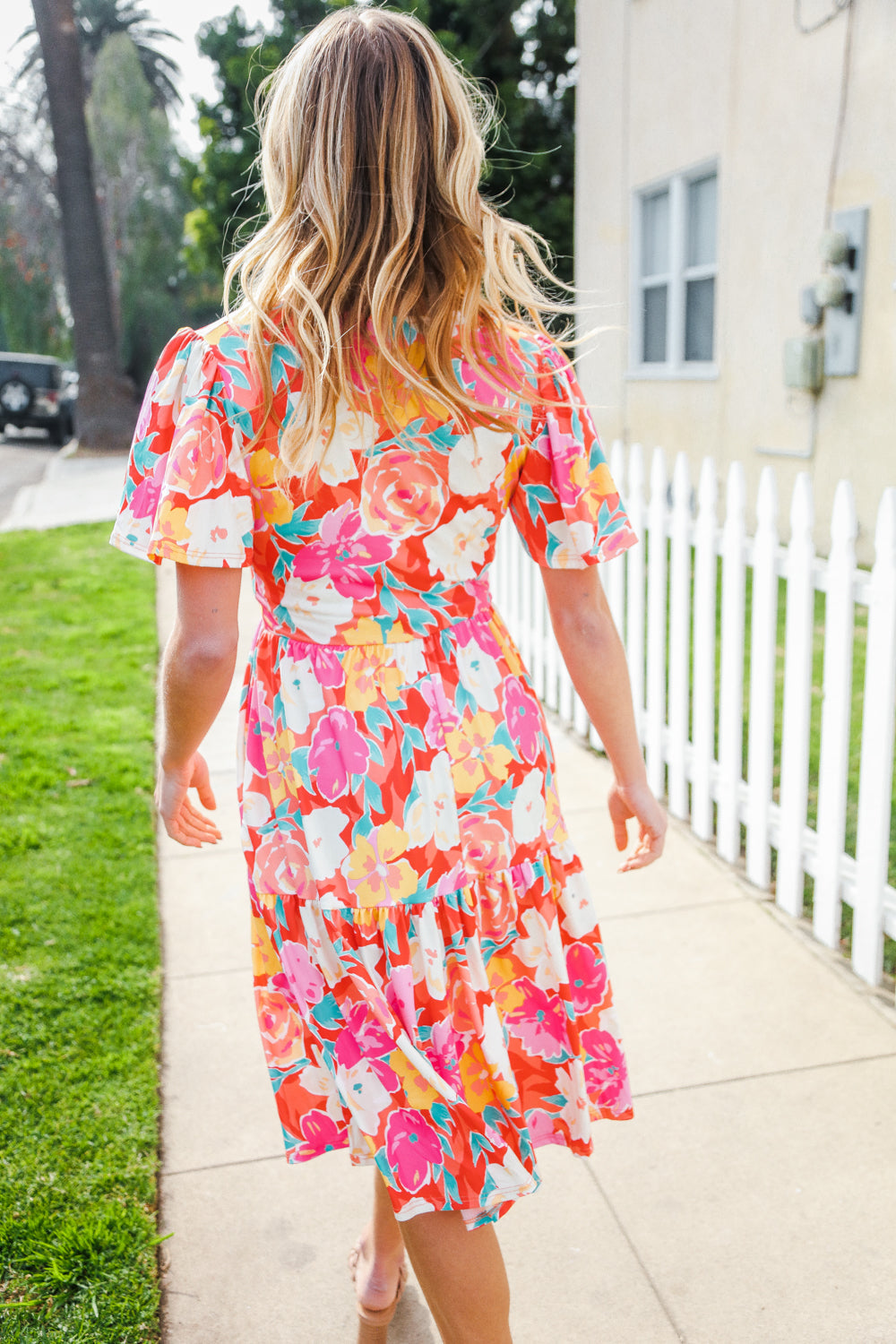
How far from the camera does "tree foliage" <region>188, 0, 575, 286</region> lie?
625 inches

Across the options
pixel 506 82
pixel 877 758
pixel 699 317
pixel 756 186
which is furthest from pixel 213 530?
A: pixel 506 82

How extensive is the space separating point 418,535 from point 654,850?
708mm

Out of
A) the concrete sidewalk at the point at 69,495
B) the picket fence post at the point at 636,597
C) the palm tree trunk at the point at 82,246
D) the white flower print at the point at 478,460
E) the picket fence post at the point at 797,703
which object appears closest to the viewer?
the white flower print at the point at 478,460

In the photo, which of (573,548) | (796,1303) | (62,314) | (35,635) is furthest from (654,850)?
(62,314)

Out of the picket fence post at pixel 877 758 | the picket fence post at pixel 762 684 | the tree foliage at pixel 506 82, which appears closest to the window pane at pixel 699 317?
the tree foliage at pixel 506 82

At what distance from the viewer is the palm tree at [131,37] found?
118 ft

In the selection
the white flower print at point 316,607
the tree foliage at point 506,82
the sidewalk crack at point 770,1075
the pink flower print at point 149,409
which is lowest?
the sidewalk crack at point 770,1075

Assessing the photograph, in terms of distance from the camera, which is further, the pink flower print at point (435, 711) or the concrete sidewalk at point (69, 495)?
the concrete sidewalk at point (69, 495)

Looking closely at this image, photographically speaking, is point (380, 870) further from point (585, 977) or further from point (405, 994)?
point (585, 977)

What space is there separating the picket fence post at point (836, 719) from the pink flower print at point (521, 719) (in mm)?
1696

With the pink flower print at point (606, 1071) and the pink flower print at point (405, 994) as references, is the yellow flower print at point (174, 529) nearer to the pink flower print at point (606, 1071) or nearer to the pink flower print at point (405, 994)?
the pink flower print at point (405, 994)

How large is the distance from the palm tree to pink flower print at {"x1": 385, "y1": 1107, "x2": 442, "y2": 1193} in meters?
39.1

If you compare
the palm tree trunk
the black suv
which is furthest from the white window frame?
the black suv

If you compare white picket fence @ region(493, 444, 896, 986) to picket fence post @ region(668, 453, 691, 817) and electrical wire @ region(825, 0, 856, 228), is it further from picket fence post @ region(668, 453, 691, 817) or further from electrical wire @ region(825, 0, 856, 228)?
electrical wire @ region(825, 0, 856, 228)
